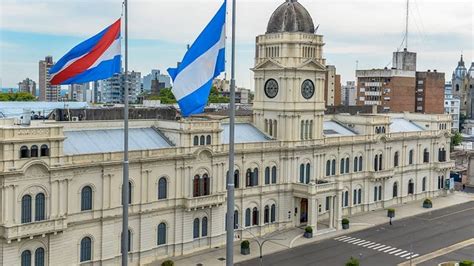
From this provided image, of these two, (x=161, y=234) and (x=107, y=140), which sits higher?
(x=107, y=140)

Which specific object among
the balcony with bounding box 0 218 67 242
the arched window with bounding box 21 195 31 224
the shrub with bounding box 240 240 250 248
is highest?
the arched window with bounding box 21 195 31 224

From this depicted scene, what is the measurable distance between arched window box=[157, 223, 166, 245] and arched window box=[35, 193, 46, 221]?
1389cm

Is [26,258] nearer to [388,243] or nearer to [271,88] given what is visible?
[271,88]

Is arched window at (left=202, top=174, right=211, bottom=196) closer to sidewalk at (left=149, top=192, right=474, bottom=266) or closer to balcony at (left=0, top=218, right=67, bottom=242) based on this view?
sidewalk at (left=149, top=192, right=474, bottom=266)

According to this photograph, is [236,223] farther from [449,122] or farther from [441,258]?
[449,122]

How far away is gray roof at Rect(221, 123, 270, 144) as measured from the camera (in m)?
72.1

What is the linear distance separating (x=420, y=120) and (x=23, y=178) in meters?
73.8

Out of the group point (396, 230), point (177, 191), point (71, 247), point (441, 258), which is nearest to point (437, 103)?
point (396, 230)

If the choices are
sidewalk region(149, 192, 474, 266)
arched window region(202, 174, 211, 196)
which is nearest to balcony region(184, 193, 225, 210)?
arched window region(202, 174, 211, 196)

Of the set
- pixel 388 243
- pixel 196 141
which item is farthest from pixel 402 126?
pixel 196 141

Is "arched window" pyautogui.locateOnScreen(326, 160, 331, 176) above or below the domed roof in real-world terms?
below

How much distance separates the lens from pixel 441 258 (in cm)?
6444

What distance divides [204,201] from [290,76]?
21.2 metres

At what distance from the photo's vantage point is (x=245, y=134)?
245ft
